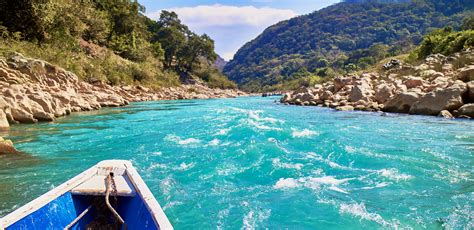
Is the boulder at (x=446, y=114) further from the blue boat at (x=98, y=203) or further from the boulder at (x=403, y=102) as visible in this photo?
the blue boat at (x=98, y=203)

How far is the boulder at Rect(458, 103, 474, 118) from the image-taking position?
45.4ft

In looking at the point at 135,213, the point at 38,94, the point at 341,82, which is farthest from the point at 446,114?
the point at 38,94

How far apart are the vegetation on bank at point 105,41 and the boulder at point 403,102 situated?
21.9 meters

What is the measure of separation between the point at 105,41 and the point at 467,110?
46.3m

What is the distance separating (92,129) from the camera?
13.5 m

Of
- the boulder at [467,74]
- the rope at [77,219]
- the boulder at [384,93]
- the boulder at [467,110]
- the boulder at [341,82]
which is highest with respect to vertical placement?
the boulder at [467,74]

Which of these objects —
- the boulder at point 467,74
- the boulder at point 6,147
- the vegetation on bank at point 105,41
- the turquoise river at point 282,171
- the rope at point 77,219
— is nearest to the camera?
the rope at point 77,219

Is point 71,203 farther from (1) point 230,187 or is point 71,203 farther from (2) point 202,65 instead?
(2) point 202,65

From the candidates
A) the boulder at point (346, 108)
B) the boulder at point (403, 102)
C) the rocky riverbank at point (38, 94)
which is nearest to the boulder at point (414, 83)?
the boulder at point (403, 102)

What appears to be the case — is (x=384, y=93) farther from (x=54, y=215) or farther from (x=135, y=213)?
(x=54, y=215)

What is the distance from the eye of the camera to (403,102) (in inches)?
682

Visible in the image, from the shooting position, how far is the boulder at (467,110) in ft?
45.4

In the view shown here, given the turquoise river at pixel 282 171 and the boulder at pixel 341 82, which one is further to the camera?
the boulder at pixel 341 82

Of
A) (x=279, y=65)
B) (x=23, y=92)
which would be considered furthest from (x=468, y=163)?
(x=279, y=65)
